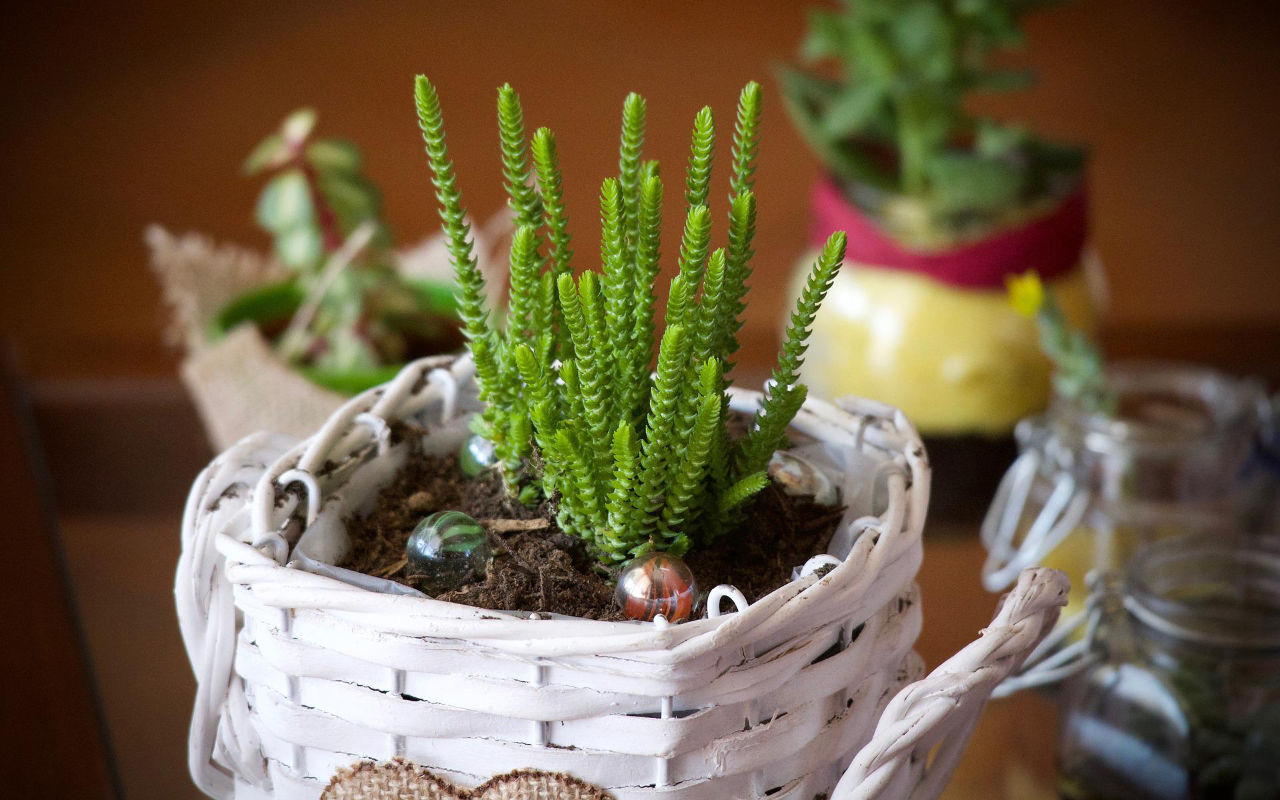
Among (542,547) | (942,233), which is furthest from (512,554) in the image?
(942,233)

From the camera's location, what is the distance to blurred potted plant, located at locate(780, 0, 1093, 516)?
776 mm

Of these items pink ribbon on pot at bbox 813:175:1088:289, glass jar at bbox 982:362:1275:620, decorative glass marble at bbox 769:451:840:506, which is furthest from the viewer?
pink ribbon on pot at bbox 813:175:1088:289

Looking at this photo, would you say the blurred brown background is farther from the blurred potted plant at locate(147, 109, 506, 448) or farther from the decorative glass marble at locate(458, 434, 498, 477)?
the decorative glass marble at locate(458, 434, 498, 477)

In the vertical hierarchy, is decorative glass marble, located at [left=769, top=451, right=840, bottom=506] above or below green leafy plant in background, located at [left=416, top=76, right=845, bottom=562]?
below

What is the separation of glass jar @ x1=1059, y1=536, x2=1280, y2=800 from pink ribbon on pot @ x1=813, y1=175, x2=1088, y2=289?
0.99ft

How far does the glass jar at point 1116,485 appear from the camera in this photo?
0.67 metres

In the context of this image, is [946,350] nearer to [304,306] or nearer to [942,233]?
[942,233]

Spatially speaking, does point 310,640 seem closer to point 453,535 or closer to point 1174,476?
point 453,535

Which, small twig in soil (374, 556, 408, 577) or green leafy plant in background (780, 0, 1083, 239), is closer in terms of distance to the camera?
small twig in soil (374, 556, 408, 577)

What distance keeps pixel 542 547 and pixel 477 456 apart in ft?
0.19

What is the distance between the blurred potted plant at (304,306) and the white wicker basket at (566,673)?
0.31 meters

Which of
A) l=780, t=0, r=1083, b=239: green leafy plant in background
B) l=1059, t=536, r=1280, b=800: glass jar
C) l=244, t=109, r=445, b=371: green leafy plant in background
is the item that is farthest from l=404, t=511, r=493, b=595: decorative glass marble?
l=780, t=0, r=1083, b=239: green leafy plant in background

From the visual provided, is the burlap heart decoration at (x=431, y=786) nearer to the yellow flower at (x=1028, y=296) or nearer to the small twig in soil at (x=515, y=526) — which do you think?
the small twig in soil at (x=515, y=526)

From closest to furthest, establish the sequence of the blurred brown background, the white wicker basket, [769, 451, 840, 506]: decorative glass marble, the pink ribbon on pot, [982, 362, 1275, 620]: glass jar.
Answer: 1. the white wicker basket
2. [769, 451, 840, 506]: decorative glass marble
3. [982, 362, 1275, 620]: glass jar
4. the pink ribbon on pot
5. the blurred brown background
